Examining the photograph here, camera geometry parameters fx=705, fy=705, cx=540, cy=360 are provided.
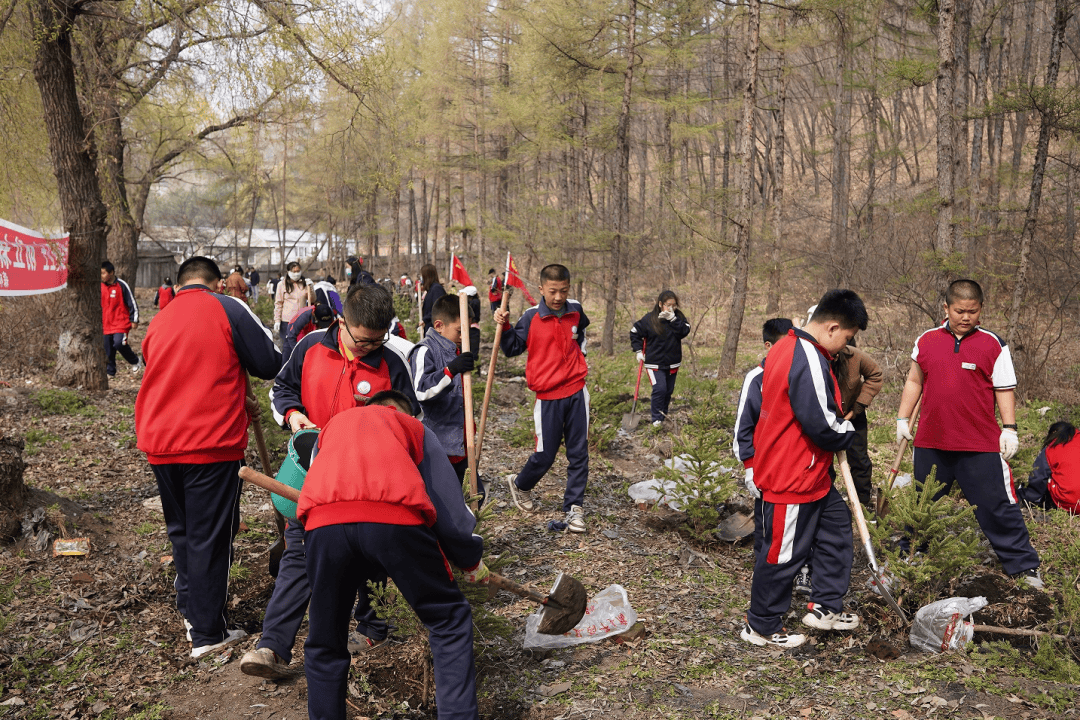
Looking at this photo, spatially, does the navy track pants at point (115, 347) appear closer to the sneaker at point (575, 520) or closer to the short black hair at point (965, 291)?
the sneaker at point (575, 520)

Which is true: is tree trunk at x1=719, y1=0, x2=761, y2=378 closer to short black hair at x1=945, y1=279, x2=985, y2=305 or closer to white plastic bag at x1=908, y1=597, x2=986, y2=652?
short black hair at x1=945, y1=279, x2=985, y2=305

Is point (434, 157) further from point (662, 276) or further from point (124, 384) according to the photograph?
point (124, 384)

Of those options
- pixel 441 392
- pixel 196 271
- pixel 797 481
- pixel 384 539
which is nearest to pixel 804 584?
pixel 797 481

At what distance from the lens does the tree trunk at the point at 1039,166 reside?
9000 millimetres

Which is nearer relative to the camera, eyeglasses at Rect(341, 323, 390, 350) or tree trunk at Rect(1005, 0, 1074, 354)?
eyeglasses at Rect(341, 323, 390, 350)

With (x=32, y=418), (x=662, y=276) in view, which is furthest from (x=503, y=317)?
(x=662, y=276)

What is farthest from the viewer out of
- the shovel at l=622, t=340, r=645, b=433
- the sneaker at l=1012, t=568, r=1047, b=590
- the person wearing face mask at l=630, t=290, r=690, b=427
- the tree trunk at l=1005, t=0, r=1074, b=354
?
the shovel at l=622, t=340, r=645, b=433

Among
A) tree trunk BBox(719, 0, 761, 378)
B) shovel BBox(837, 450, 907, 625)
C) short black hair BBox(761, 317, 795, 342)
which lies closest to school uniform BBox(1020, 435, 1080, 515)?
short black hair BBox(761, 317, 795, 342)

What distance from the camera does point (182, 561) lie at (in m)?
4.05

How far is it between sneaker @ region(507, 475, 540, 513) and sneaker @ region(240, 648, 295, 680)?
3.15 metres

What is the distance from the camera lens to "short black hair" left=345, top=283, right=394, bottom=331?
11.9 ft

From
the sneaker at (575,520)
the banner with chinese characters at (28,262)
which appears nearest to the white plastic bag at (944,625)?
the sneaker at (575,520)

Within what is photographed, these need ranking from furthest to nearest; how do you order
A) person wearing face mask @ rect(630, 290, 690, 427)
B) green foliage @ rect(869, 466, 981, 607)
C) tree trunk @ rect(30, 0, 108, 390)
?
1. person wearing face mask @ rect(630, 290, 690, 427)
2. tree trunk @ rect(30, 0, 108, 390)
3. green foliage @ rect(869, 466, 981, 607)

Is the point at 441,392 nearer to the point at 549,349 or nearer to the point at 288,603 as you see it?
the point at 549,349
